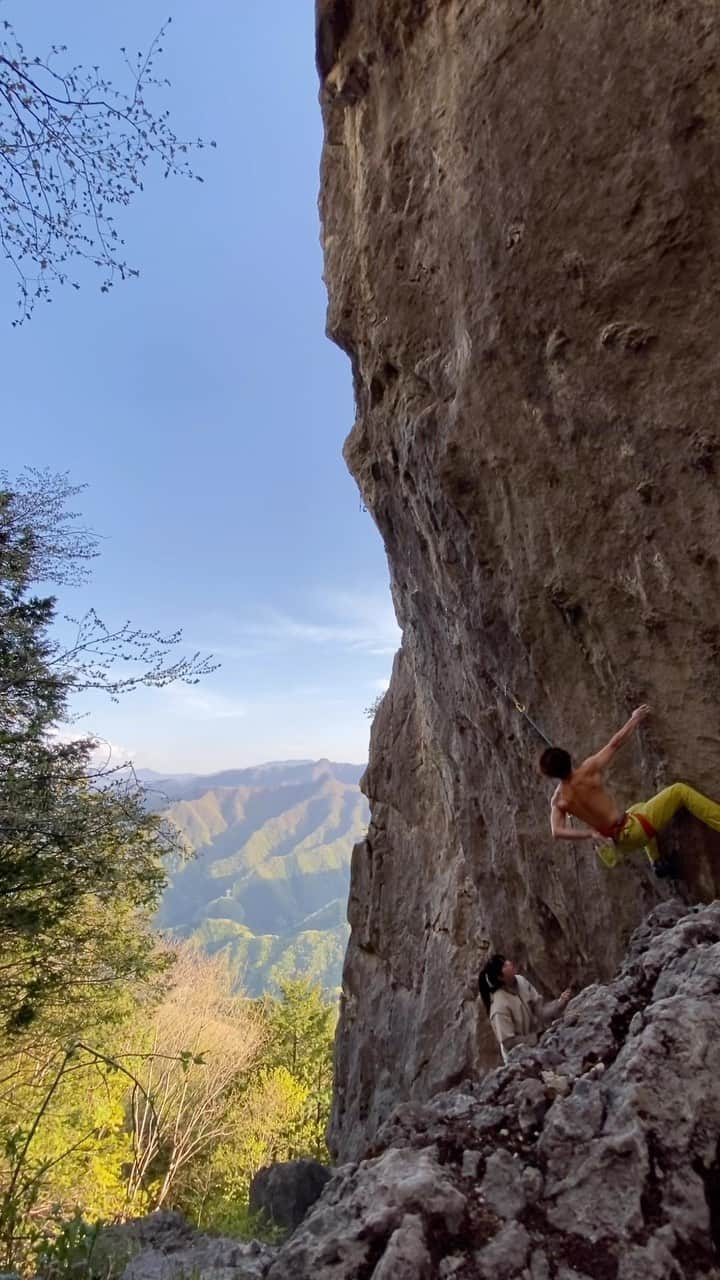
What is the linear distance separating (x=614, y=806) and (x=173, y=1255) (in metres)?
4.35

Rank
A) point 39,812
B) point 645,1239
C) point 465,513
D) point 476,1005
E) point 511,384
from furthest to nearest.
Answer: point 39,812
point 476,1005
point 465,513
point 511,384
point 645,1239

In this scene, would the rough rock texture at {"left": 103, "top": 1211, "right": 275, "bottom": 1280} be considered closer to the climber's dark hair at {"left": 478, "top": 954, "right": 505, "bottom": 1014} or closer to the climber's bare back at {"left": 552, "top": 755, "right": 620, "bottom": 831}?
the climber's dark hair at {"left": 478, "top": 954, "right": 505, "bottom": 1014}

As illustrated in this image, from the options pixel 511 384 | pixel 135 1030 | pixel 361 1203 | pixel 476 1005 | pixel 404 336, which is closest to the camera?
pixel 361 1203

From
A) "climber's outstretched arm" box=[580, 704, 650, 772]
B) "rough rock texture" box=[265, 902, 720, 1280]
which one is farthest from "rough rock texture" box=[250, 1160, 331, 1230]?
"rough rock texture" box=[265, 902, 720, 1280]

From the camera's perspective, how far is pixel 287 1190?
10.1 metres

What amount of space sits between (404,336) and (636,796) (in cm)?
609

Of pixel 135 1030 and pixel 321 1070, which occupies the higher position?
pixel 135 1030

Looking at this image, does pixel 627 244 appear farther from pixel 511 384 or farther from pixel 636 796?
pixel 636 796

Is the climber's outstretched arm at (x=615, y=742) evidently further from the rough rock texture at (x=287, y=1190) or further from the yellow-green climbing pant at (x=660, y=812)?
the rough rock texture at (x=287, y=1190)

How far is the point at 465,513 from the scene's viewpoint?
6.95m

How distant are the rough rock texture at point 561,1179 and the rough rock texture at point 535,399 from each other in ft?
9.56

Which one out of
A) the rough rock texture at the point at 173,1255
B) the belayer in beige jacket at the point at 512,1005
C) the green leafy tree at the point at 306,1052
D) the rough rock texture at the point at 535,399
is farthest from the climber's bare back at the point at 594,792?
the green leafy tree at the point at 306,1052

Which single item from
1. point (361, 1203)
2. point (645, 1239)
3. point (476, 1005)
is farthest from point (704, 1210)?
point (476, 1005)

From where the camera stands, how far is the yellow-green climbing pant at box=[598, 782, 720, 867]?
512cm
